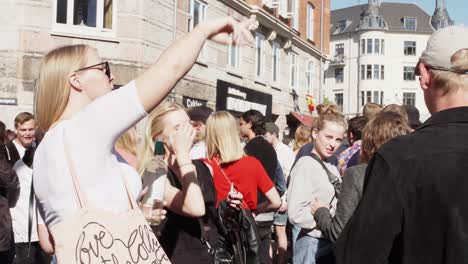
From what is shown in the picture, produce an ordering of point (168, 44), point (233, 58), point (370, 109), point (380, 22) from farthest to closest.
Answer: point (380, 22), point (233, 58), point (168, 44), point (370, 109)

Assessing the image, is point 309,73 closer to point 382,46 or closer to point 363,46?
point 382,46

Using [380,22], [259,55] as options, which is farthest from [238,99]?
[380,22]

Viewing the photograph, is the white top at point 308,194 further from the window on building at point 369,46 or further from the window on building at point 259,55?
the window on building at point 369,46

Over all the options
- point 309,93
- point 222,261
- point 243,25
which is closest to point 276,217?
point 222,261

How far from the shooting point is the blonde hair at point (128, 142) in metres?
3.91

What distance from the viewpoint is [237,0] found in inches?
863

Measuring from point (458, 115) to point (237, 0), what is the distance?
20.1m

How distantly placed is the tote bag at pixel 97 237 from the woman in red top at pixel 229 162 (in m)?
3.22

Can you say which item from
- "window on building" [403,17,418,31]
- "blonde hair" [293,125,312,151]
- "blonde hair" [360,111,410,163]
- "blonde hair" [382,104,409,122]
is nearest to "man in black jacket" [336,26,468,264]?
"blonde hair" [360,111,410,163]

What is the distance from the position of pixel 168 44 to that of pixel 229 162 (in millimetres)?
12136

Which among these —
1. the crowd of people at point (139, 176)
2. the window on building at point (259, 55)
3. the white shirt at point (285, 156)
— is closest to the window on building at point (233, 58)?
the window on building at point (259, 55)

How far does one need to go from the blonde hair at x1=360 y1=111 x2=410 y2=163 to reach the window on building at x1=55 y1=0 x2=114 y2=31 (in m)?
11.9

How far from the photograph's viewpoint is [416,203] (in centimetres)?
220

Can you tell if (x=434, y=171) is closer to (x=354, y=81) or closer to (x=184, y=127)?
(x=184, y=127)
